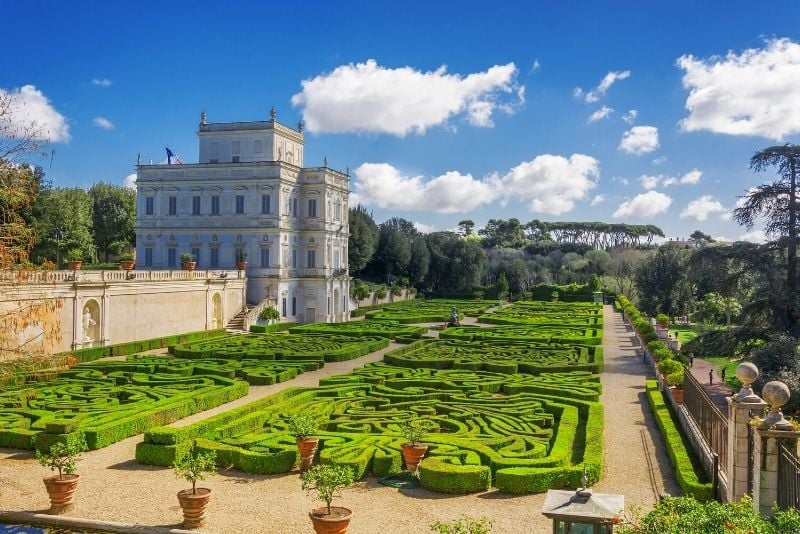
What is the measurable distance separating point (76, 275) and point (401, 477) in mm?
23719

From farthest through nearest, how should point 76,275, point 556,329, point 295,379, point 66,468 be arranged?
point 556,329 < point 76,275 < point 295,379 < point 66,468

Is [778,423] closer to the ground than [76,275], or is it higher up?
closer to the ground

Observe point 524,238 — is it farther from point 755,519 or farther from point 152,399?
point 755,519

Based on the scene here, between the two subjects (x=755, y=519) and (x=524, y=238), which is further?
(x=524, y=238)

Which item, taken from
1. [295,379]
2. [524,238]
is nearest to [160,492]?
[295,379]

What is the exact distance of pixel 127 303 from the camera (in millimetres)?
36875

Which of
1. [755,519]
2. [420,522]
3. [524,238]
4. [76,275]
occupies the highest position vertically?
[524,238]

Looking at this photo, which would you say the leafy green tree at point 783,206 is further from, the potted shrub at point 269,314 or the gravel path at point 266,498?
the potted shrub at point 269,314

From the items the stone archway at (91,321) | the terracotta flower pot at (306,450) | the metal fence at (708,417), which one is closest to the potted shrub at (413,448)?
the terracotta flower pot at (306,450)

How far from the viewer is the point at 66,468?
12992mm

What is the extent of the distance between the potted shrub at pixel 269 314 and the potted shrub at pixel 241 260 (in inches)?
138

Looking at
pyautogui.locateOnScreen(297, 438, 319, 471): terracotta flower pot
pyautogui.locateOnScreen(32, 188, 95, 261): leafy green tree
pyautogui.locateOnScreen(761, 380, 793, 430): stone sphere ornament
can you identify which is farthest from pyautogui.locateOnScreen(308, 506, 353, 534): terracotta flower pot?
pyautogui.locateOnScreen(32, 188, 95, 261): leafy green tree

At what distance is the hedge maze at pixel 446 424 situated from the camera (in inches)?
563

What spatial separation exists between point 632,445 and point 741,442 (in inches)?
216
